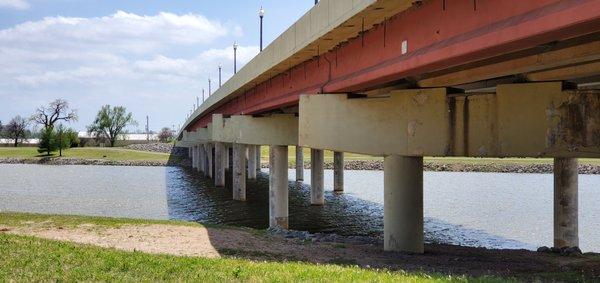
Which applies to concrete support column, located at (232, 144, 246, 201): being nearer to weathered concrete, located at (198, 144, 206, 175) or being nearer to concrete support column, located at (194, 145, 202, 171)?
weathered concrete, located at (198, 144, 206, 175)

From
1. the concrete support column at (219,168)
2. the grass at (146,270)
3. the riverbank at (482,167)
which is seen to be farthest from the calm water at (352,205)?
the grass at (146,270)

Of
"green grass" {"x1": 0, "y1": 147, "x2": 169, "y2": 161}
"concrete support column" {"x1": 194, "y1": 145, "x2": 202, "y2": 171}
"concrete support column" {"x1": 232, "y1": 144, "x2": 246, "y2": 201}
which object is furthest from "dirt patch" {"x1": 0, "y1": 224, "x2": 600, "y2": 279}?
"green grass" {"x1": 0, "y1": 147, "x2": 169, "y2": 161}

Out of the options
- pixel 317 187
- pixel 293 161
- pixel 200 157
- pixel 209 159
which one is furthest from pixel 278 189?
pixel 200 157

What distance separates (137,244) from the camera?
17.0m

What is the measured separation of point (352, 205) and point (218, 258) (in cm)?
2363

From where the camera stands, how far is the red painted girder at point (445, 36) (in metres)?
7.56

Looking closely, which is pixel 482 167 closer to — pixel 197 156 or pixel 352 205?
pixel 352 205

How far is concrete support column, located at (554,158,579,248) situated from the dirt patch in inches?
193

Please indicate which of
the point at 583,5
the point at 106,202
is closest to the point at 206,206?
the point at 106,202

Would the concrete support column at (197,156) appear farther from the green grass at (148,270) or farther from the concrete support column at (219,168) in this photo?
the green grass at (148,270)

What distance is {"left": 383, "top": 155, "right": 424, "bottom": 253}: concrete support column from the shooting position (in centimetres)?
1633

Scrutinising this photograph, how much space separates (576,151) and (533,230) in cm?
1509

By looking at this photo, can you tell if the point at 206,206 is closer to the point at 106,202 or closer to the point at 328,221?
the point at 106,202

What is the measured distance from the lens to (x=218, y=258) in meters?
13.2
